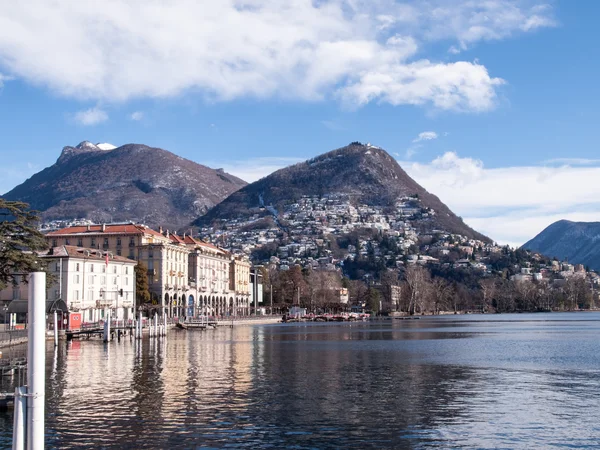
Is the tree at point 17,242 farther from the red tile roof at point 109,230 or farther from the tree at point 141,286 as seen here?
the red tile roof at point 109,230

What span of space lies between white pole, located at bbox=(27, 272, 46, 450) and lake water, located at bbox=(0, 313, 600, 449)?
42.7ft

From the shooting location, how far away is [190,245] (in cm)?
17612

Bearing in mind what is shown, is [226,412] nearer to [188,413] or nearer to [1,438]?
[188,413]

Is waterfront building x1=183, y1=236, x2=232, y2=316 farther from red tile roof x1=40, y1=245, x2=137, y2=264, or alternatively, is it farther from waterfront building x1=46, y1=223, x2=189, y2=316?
red tile roof x1=40, y1=245, x2=137, y2=264

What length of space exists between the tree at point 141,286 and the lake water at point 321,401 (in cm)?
6794

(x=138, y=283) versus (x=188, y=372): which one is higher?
(x=138, y=283)

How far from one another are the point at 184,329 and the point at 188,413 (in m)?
94.6

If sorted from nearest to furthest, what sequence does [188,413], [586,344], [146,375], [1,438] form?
[1,438] → [188,413] → [146,375] → [586,344]

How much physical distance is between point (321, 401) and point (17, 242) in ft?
148

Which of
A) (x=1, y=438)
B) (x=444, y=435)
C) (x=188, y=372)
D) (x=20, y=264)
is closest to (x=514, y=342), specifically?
(x=188, y=372)

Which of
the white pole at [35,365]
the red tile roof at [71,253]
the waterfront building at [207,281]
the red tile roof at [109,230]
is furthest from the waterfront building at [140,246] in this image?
the white pole at [35,365]

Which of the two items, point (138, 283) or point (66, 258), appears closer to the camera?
point (66, 258)

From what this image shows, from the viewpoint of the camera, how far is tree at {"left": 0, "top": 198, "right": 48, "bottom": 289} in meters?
69.1

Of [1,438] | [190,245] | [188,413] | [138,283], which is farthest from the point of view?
[190,245]
